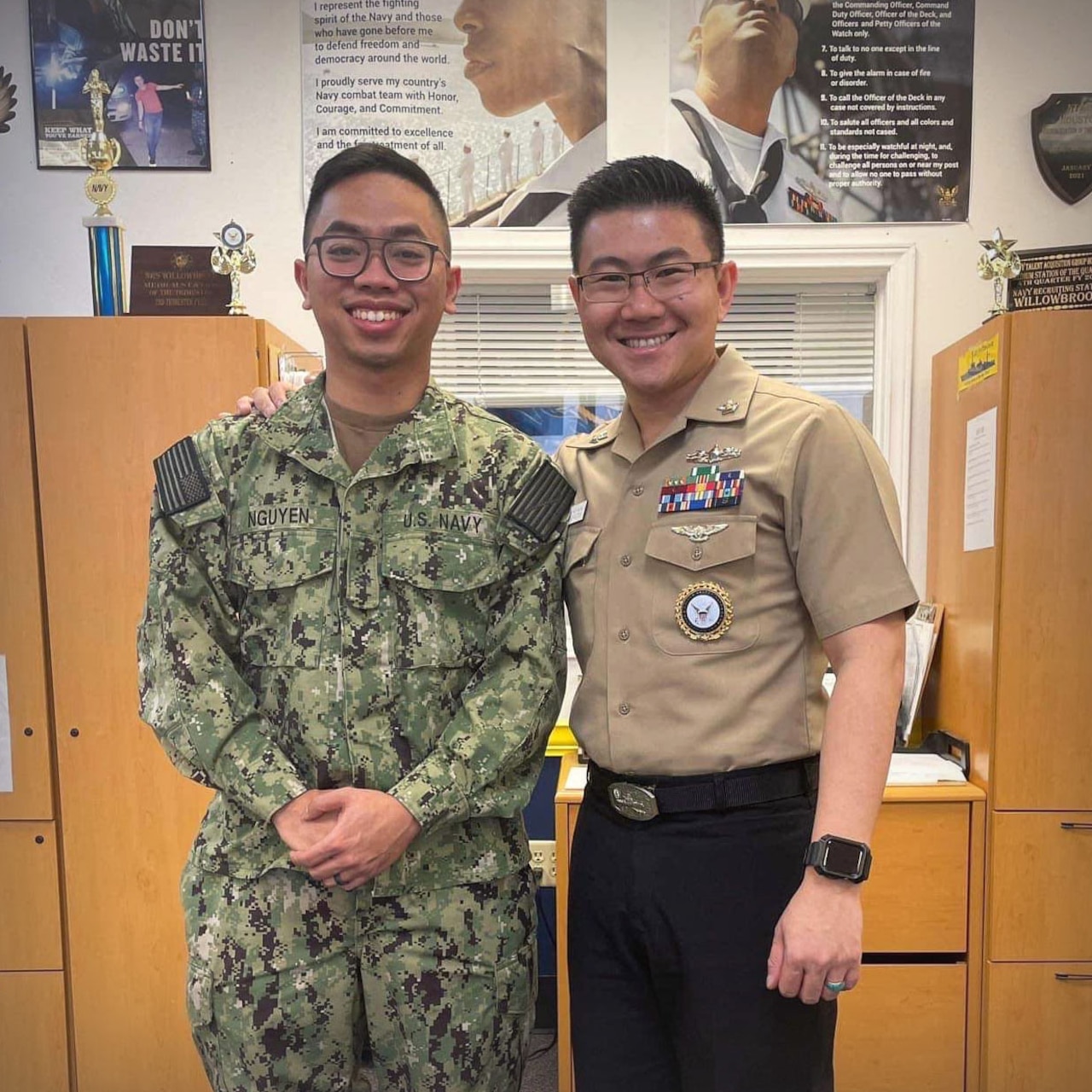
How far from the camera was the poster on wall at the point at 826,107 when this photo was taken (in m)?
2.44

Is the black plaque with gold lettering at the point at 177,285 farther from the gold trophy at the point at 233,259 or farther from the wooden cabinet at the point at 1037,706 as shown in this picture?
the wooden cabinet at the point at 1037,706

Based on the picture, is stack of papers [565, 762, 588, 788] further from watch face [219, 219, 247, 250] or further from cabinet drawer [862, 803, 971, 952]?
watch face [219, 219, 247, 250]

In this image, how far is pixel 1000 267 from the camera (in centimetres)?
216

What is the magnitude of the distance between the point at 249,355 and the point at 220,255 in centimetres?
29

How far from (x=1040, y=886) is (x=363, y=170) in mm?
2109

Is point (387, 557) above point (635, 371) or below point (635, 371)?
below

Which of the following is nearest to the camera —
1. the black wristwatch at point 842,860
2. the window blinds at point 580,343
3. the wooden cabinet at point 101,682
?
the black wristwatch at point 842,860

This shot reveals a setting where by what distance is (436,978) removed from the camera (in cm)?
116

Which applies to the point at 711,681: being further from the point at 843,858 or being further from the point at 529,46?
the point at 529,46

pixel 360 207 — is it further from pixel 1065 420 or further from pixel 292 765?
pixel 1065 420

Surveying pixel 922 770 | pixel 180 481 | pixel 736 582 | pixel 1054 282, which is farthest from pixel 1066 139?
pixel 180 481

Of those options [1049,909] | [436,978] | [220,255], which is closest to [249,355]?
[220,255]

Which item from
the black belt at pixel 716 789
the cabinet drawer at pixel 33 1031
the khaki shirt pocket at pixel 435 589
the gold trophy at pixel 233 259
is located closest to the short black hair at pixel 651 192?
the khaki shirt pocket at pixel 435 589

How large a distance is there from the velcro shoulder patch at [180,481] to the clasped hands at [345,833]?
1.42 ft
